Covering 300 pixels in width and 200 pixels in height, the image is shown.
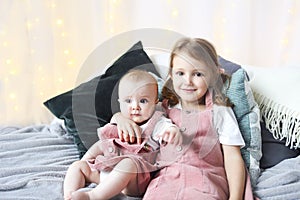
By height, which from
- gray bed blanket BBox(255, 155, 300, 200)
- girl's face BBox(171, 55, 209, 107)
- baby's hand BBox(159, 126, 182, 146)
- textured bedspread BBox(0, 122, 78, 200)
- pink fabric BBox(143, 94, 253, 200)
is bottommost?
textured bedspread BBox(0, 122, 78, 200)

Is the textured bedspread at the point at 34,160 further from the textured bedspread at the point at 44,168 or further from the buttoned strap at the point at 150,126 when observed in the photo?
the buttoned strap at the point at 150,126

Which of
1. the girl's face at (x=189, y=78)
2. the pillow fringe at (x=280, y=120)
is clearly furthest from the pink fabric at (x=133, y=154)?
the pillow fringe at (x=280, y=120)

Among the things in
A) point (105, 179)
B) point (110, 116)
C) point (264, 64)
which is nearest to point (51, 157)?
point (110, 116)

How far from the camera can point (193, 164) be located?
1.48 m

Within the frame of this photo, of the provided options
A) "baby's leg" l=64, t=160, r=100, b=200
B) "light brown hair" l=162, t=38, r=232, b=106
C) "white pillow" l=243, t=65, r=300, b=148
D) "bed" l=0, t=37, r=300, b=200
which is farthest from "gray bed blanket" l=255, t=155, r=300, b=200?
"baby's leg" l=64, t=160, r=100, b=200

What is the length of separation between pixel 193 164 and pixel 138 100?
254 mm

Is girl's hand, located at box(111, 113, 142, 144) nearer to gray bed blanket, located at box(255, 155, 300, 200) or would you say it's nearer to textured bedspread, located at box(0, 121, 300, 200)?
textured bedspread, located at box(0, 121, 300, 200)

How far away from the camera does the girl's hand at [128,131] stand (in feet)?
4.79

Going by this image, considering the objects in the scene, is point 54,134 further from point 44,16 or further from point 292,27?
point 292,27

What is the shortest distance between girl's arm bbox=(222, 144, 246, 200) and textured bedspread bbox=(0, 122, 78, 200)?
500 mm

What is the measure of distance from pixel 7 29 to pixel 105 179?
1055mm

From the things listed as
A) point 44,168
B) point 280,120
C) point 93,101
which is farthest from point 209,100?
point 44,168

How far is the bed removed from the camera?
150cm

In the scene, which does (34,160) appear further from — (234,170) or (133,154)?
(234,170)
